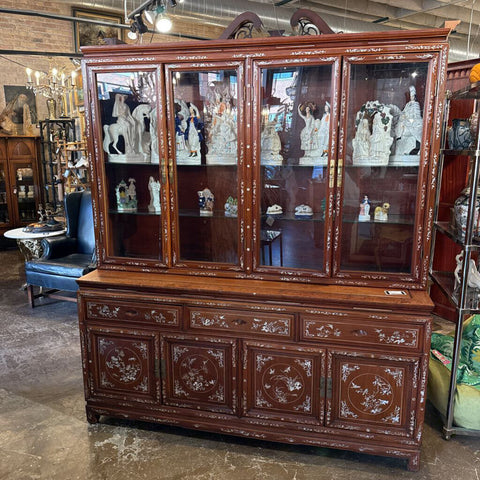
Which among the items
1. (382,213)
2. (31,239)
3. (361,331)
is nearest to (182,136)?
(382,213)

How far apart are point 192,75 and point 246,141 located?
1.64 ft

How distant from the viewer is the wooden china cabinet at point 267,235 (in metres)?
2.33

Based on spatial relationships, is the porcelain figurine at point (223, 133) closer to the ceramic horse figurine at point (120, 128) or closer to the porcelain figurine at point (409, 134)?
the ceramic horse figurine at point (120, 128)

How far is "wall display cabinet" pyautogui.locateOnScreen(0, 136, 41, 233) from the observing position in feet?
24.2

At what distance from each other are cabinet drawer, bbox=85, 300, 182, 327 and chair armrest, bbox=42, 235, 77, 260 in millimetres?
2413

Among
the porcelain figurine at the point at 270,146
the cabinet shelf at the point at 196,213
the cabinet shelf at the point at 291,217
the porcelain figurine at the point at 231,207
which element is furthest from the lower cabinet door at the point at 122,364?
the porcelain figurine at the point at 270,146

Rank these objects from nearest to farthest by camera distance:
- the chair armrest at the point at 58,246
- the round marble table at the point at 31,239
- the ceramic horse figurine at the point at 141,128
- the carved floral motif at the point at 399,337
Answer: the carved floral motif at the point at 399,337 < the ceramic horse figurine at the point at 141,128 < the chair armrest at the point at 58,246 < the round marble table at the point at 31,239

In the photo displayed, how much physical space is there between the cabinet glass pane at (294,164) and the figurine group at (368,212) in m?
0.22

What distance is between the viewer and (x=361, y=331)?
2.33m

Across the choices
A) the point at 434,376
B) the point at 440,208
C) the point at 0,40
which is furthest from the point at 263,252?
the point at 0,40

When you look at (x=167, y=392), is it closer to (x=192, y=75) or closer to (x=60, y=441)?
(x=60, y=441)

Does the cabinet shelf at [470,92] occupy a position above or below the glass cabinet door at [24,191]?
above

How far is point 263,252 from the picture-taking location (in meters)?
2.63

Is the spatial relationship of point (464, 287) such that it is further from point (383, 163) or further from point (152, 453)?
point (152, 453)
